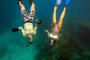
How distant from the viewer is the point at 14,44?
59.2ft

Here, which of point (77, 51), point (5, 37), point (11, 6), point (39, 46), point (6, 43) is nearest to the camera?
point (77, 51)

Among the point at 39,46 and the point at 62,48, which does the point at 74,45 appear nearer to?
the point at 62,48

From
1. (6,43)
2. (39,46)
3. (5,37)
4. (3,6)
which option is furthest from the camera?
(3,6)

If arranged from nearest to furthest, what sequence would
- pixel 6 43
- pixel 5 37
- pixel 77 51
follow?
1. pixel 77 51
2. pixel 6 43
3. pixel 5 37

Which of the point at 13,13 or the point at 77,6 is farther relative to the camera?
the point at 77,6

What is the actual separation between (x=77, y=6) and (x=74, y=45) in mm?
15588

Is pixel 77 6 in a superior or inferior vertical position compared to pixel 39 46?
superior

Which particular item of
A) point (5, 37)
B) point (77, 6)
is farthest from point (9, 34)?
point (77, 6)

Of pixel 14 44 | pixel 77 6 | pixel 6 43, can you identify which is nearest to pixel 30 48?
pixel 14 44

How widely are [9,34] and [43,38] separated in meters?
6.07

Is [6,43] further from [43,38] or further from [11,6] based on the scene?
[11,6]

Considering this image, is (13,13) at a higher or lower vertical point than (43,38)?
higher

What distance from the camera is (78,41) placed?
17.2 meters

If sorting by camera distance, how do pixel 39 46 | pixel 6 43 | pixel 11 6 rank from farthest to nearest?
pixel 11 6, pixel 6 43, pixel 39 46
